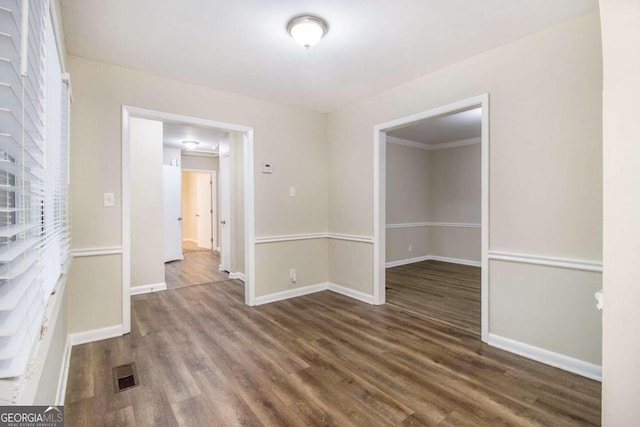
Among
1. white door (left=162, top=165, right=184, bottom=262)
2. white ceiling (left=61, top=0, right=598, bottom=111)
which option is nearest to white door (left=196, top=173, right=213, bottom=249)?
white door (left=162, top=165, right=184, bottom=262)

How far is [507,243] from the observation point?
99.1 inches

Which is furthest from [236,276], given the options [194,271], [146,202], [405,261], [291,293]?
[405,261]

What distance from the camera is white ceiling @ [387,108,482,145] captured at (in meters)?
4.71

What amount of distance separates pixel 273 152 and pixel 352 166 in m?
1.04

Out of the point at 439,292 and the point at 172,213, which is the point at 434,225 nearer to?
the point at 439,292

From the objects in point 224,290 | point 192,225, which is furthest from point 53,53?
point 192,225

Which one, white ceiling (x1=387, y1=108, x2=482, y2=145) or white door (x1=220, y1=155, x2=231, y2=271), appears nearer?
white ceiling (x1=387, y1=108, x2=482, y2=145)

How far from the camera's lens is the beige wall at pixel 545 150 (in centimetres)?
209

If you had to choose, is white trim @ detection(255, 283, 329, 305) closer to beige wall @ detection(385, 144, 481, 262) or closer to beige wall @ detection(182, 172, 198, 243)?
beige wall @ detection(385, 144, 481, 262)

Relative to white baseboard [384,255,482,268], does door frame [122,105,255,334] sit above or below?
above

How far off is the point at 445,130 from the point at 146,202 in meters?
5.11

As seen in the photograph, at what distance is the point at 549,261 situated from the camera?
2279 mm

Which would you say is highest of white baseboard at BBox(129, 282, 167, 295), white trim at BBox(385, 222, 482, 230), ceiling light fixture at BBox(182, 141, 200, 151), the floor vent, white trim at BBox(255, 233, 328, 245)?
ceiling light fixture at BBox(182, 141, 200, 151)

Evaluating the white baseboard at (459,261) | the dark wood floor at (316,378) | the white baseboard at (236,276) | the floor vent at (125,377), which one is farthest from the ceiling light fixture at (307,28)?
the white baseboard at (459,261)
